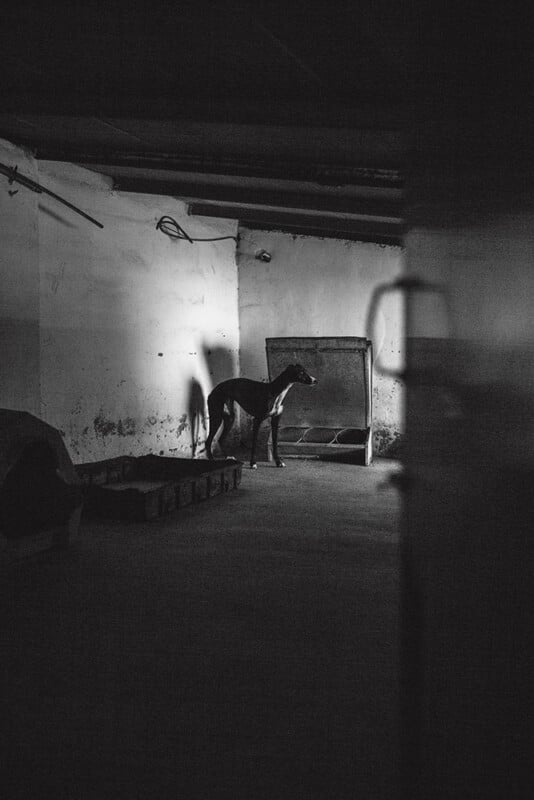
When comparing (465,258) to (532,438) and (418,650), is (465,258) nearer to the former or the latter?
(532,438)

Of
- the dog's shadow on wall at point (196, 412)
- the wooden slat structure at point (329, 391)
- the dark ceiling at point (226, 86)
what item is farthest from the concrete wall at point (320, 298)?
the dark ceiling at point (226, 86)

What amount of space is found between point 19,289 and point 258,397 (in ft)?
9.42

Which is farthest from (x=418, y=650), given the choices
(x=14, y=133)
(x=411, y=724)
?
(x=14, y=133)

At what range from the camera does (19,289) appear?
4914mm

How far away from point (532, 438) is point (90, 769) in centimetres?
157

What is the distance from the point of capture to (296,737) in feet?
5.95

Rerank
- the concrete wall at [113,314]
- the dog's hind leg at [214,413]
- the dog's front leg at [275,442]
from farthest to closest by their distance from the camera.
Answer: the dog's hind leg at [214,413], the dog's front leg at [275,442], the concrete wall at [113,314]

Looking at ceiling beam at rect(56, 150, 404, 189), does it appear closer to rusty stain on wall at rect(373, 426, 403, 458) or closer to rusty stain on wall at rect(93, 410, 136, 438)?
rusty stain on wall at rect(93, 410, 136, 438)

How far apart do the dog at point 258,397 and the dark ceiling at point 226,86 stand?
79.8 inches

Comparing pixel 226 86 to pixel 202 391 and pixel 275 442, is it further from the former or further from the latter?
pixel 202 391

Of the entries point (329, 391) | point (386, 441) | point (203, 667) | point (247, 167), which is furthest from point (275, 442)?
point (203, 667)

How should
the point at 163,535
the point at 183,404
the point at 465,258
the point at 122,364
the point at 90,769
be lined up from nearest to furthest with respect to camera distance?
the point at 465,258, the point at 90,769, the point at 163,535, the point at 122,364, the point at 183,404

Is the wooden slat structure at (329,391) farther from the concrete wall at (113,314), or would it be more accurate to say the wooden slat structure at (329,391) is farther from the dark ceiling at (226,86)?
the dark ceiling at (226,86)

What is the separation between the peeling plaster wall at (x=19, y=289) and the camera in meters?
4.77
